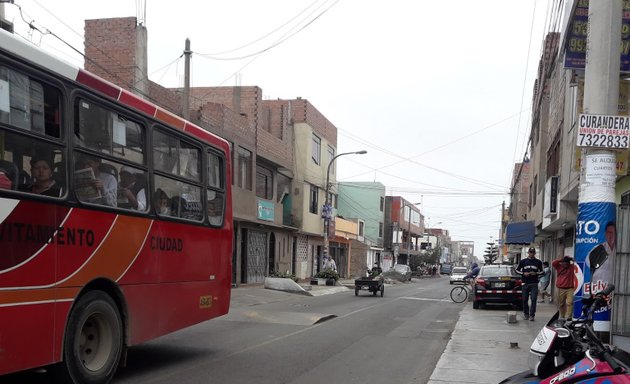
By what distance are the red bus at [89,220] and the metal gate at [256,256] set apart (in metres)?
19.3

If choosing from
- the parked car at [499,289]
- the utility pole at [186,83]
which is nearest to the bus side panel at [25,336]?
the utility pole at [186,83]

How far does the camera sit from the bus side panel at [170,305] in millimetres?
6820

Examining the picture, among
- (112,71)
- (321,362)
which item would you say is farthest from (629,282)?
(112,71)

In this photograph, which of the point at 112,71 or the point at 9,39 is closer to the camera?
the point at 9,39

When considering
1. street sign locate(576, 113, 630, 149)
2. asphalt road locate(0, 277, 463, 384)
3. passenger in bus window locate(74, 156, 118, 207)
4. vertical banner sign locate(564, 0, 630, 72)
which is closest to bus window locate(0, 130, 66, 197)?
passenger in bus window locate(74, 156, 118, 207)

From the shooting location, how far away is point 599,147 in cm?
686

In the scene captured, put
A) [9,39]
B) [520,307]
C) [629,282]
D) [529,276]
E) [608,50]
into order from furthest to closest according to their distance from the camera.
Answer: [520,307] → [529,276] → [629,282] → [608,50] → [9,39]

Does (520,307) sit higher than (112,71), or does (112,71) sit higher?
(112,71)

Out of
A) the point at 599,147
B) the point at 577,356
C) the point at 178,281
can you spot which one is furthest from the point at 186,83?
the point at 577,356

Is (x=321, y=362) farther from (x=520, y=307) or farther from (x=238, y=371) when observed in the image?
(x=520, y=307)

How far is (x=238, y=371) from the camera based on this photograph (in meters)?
7.68

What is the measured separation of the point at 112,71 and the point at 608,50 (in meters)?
17.5

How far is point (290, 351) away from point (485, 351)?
331 cm

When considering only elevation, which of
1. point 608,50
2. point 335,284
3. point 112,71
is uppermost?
point 112,71
